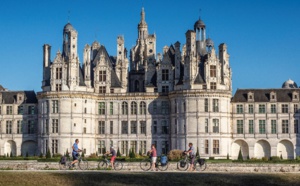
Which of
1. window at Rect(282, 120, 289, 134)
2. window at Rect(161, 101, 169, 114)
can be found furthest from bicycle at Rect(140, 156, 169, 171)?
window at Rect(282, 120, 289, 134)

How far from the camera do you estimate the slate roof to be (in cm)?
9112

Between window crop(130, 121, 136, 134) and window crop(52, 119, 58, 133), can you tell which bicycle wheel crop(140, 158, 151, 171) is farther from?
window crop(130, 121, 136, 134)

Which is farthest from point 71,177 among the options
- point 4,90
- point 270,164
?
point 4,90

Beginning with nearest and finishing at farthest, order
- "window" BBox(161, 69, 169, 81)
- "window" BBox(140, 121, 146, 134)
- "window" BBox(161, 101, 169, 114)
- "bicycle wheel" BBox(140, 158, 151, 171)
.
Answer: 1. "bicycle wheel" BBox(140, 158, 151, 171)
2. "window" BBox(161, 101, 169, 114)
3. "window" BBox(161, 69, 169, 81)
4. "window" BBox(140, 121, 146, 134)

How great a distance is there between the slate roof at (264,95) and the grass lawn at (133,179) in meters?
47.5

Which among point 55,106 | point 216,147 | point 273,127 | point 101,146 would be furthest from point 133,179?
point 273,127

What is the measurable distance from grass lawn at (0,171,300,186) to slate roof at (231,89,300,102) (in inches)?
1868

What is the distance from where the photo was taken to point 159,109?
301 feet

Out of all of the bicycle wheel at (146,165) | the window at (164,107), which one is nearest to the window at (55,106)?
the window at (164,107)

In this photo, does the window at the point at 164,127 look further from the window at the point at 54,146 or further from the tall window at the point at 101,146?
the window at the point at 54,146

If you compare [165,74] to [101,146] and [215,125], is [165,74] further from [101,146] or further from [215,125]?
[101,146]

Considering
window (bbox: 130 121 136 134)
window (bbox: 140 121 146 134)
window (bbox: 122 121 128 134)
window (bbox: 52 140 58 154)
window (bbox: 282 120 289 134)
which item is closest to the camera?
window (bbox: 52 140 58 154)

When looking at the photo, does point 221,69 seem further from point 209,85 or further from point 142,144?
point 142,144

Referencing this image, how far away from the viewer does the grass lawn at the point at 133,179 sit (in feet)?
138
